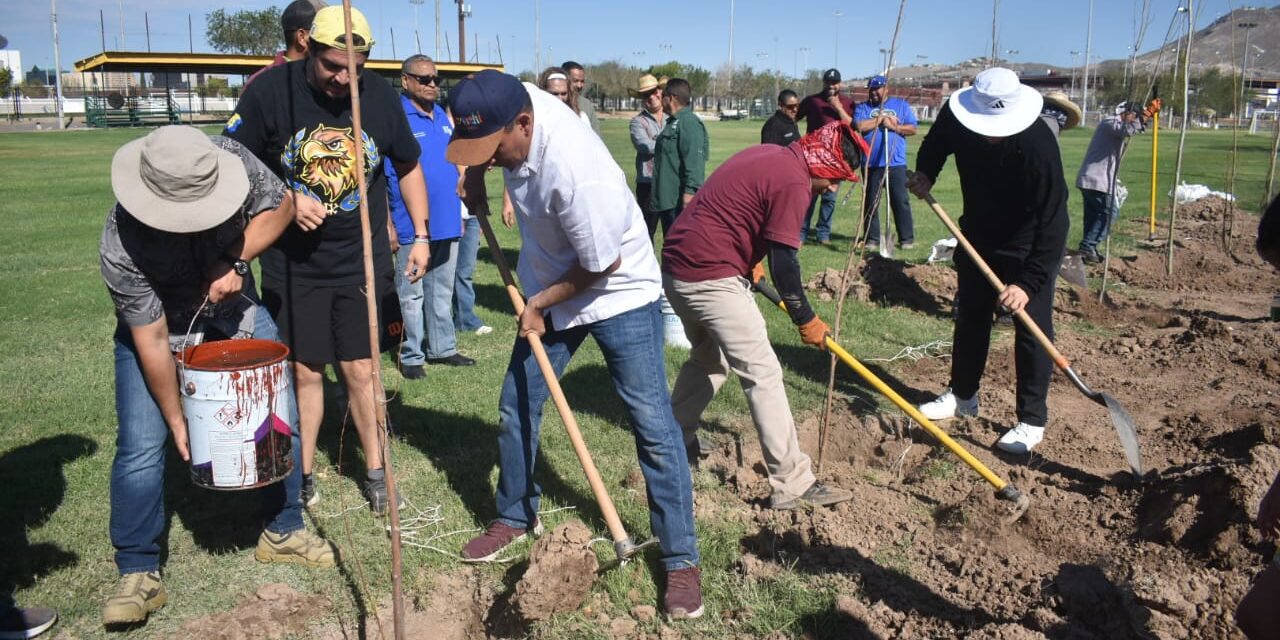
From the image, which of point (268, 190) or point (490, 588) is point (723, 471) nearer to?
point (490, 588)

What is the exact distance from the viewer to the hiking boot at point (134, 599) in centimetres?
322

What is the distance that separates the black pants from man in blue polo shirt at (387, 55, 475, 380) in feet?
10.9

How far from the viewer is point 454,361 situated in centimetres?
641

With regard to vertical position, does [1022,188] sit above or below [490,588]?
above

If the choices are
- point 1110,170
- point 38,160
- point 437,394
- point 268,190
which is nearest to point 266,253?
point 268,190

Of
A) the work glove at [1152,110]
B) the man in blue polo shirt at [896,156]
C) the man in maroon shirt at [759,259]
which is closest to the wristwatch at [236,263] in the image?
the man in maroon shirt at [759,259]

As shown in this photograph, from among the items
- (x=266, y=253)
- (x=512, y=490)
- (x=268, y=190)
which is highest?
(x=268, y=190)

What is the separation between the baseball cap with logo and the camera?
2.87m

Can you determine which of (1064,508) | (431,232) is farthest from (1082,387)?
(431,232)

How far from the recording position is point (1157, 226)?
13062 mm

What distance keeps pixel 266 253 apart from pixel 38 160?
24035 millimetres

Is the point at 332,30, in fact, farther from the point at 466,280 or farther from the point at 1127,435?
the point at 1127,435

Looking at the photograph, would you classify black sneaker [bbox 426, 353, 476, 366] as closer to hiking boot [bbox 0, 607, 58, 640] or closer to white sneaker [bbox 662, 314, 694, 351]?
white sneaker [bbox 662, 314, 694, 351]

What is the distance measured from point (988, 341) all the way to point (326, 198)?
12.4 feet
